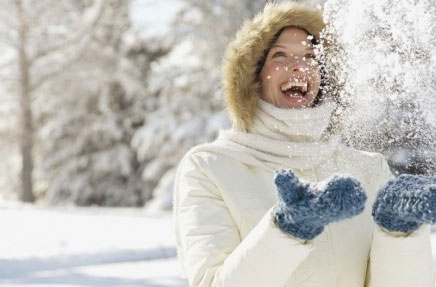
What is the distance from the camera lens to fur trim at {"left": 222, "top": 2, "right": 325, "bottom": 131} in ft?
6.00

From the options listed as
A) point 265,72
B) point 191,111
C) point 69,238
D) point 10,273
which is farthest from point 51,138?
point 265,72

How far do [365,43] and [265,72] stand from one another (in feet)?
0.96

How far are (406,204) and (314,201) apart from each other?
0.19 metres

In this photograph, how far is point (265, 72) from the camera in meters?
1.86

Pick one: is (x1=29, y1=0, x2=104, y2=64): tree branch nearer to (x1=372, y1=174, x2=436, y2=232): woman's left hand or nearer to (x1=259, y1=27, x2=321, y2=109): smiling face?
(x1=259, y1=27, x2=321, y2=109): smiling face

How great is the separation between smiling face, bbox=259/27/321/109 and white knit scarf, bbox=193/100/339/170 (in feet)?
0.14

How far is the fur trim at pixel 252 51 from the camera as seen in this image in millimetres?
1828

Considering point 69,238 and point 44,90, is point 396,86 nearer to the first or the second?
point 69,238

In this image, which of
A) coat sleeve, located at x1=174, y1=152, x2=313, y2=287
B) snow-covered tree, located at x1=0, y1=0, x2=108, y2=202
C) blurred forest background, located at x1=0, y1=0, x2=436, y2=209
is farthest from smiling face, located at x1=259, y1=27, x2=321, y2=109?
snow-covered tree, located at x1=0, y1=0, x2=108, y2=202

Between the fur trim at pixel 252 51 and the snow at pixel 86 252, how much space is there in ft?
12.7

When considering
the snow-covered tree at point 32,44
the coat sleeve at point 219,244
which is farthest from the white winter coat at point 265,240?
the snow-covered tree at point 32,44

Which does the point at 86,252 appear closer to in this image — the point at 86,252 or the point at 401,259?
the point at 86,252

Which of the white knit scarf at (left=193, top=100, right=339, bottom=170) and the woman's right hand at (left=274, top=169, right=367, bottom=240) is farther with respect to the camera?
the white knit scarf at (left=193, top=100, right=339, bottom=170)

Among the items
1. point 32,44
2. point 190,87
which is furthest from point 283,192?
point 32,44
